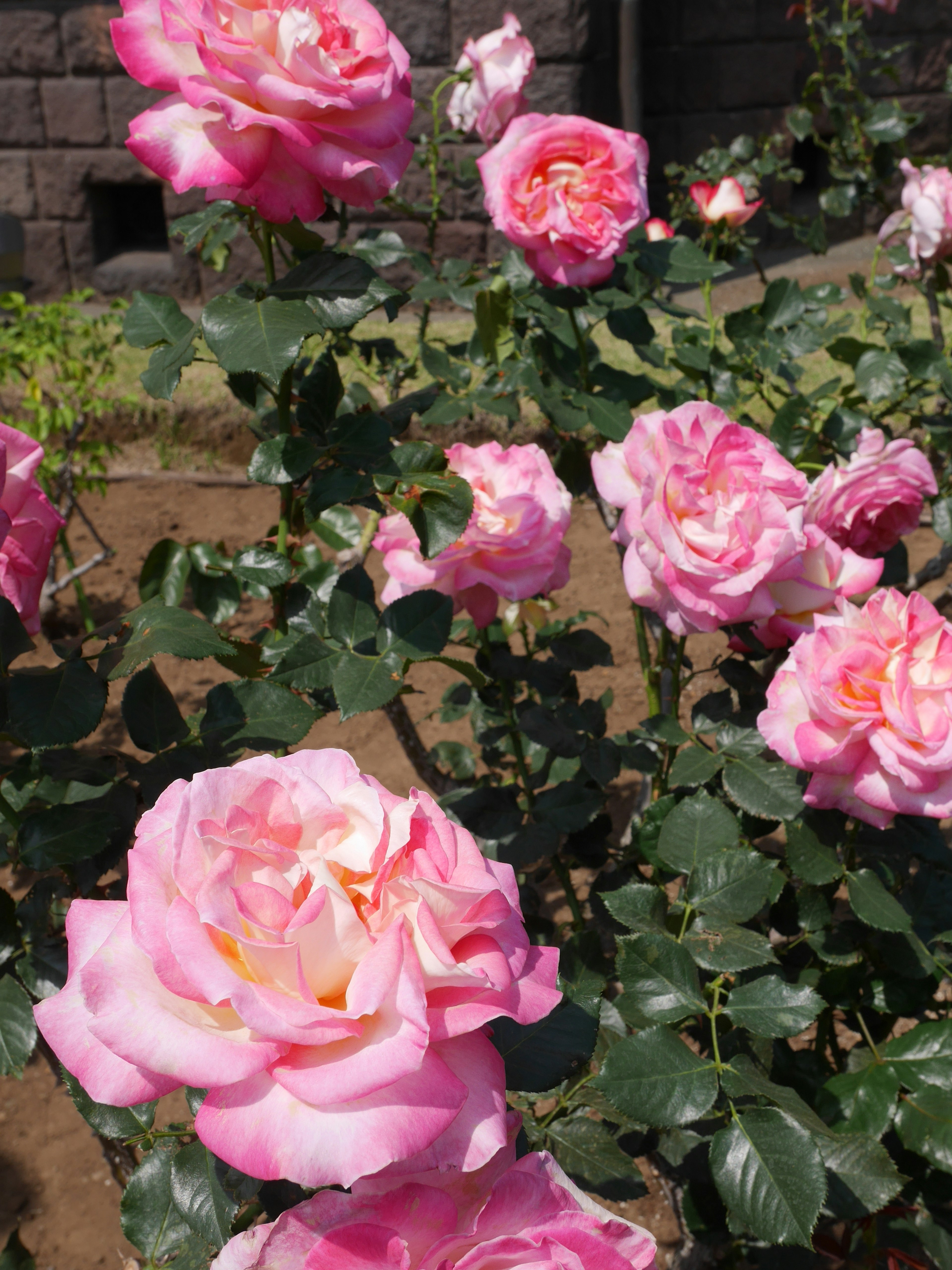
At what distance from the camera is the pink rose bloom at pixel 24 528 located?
0.73 m

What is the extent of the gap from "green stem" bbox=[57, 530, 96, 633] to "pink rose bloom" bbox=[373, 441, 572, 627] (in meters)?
1.56

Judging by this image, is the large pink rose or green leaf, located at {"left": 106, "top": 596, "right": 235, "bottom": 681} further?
green leaf, located at {"left": 106, "top": 596, "right": 235, "bottom": 681}

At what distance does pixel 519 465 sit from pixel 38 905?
571 mm

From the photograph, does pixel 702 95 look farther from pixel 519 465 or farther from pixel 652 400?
pixel 519 465

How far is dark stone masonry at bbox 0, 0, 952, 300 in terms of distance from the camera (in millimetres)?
4605

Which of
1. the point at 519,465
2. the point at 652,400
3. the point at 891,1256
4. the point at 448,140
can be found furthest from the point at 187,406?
the point at 891,1256

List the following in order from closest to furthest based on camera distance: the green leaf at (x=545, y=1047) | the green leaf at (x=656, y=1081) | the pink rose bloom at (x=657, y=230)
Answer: the green leaf at (x=545, y=1047) → the green leaf at (x=656, y=1081) → the pink rose bloom at (x=657, y=230)

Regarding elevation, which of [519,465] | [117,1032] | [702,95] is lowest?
[702,95]

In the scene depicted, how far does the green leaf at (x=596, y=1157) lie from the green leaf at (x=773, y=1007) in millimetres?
121

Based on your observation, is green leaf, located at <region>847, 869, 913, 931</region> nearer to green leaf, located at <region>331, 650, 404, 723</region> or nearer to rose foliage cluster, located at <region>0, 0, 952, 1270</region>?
rose foliage cluster, located at <region>0, 0, 952, 1270</region>


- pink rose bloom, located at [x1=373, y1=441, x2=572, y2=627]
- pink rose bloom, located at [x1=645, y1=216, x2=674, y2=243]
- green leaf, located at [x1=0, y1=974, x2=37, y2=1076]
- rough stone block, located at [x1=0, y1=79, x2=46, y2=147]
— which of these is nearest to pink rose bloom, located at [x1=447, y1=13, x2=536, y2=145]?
pink rose bloom, located at [x1=645, y1=216, x2=674, y2=243]

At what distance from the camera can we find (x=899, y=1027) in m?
1.62

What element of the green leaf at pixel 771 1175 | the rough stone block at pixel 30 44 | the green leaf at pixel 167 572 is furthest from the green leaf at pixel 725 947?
the rough stone block at pixel 30 44

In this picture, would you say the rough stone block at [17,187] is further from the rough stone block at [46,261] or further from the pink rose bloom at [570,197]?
the pink rose bloom at [570,197]
